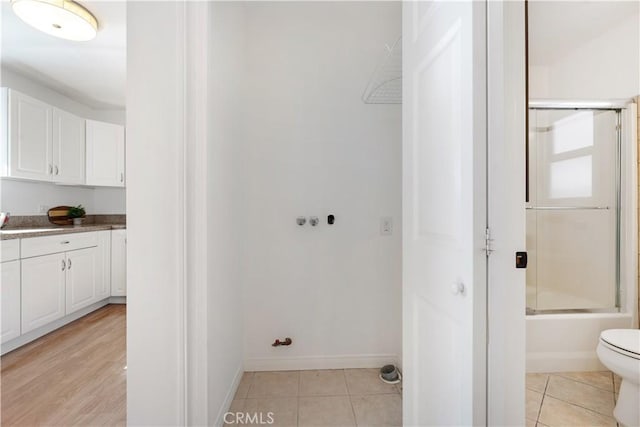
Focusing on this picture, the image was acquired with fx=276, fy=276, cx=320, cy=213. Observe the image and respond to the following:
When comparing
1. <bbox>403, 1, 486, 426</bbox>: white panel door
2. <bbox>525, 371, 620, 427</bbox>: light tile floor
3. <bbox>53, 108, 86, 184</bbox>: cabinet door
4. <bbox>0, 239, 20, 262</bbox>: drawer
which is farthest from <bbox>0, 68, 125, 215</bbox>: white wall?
<bbox>525, 371, 620, 427</bbox>: light tile floor

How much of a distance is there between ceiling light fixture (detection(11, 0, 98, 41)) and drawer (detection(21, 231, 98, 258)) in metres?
1.62

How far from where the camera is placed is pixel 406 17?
1.19 meters

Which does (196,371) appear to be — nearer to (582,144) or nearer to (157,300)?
(157,300)

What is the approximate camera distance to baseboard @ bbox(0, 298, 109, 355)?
7.01ft

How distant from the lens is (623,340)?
2.60 feet

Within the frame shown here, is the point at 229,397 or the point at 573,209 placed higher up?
the point at 573,209

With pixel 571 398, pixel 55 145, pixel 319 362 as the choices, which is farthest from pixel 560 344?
pixel 55 145

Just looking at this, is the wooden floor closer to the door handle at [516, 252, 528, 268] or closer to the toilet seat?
the door handle at [516, 252, 528, 268]

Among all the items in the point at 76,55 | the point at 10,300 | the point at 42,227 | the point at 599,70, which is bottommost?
the point at 10,300

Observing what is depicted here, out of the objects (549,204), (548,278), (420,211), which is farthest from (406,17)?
(548,278)

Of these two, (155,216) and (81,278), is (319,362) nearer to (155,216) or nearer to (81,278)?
(155,216)

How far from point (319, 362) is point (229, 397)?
0.61m

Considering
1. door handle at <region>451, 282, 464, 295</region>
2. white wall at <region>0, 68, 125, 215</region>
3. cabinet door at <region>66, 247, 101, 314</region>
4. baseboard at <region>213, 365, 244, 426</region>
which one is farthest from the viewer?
white wall at <region>0, 68, 125, 215</region>

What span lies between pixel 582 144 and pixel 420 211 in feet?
1.66
